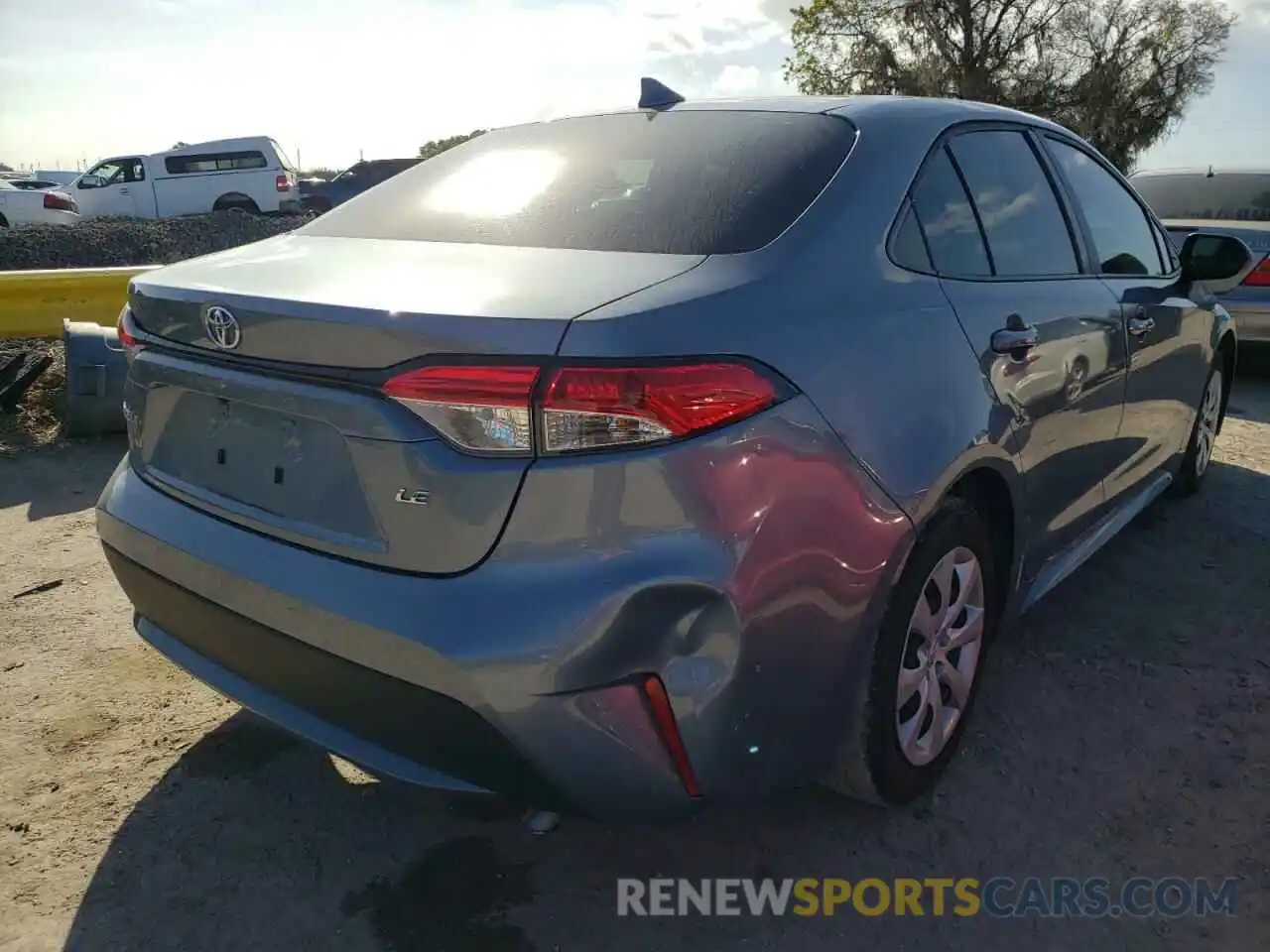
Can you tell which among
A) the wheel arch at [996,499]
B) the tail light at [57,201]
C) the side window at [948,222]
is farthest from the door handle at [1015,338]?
the tail light at [57,201]

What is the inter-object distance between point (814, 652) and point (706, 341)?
2.06 ft

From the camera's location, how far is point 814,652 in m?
1.90

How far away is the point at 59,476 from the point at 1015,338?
14.9 ft

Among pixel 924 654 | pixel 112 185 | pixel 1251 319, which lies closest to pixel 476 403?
pixel 924 654

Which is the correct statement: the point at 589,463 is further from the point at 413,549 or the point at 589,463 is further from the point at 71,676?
the point at 71,676

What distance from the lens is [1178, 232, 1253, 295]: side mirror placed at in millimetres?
3881

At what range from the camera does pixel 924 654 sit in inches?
91.2

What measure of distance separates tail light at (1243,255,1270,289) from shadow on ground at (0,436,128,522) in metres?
7.05

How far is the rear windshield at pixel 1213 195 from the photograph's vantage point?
7.41m

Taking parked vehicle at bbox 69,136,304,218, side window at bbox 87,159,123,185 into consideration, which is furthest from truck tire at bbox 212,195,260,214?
side window at bbox 87,159,123,185

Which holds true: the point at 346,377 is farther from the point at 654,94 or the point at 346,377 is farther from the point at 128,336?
the point at 654,94

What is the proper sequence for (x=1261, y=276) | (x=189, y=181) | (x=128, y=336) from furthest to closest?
(x=189, y=181)
(x=1261, y=276)
(x=128, y=336)

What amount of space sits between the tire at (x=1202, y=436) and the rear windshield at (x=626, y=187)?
291cm

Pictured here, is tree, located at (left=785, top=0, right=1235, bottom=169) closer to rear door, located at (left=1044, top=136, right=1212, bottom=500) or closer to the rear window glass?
the rear window glass
